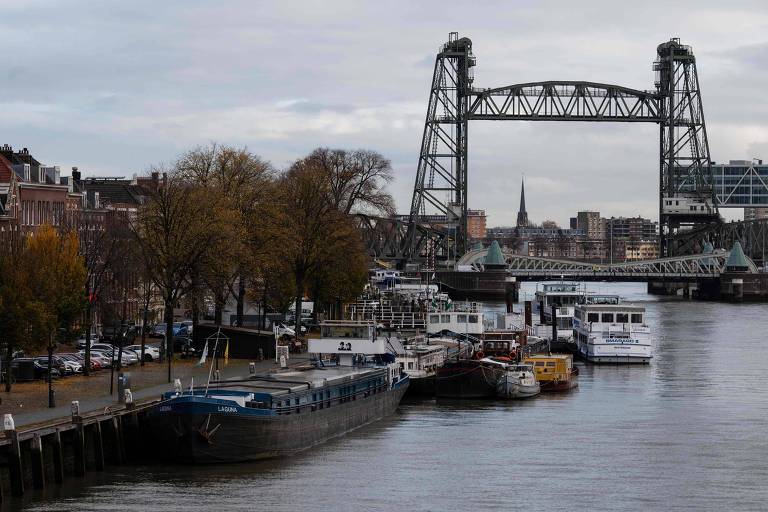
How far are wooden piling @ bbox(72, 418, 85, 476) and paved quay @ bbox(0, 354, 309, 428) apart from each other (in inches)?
51.7

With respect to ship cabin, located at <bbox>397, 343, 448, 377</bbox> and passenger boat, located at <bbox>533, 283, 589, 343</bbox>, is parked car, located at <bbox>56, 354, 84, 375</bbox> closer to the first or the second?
ship cabin, located at <bbox>397, 343, 448, 377</bbox>

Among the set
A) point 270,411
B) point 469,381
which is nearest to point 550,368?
point 469,381

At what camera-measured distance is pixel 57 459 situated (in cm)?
3869

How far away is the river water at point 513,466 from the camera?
37.9 m

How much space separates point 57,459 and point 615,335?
4490cm

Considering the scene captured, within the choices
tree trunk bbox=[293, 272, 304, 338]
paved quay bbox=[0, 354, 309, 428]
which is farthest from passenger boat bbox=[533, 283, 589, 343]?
paved quay bbox=[0, 354, 309, 428]

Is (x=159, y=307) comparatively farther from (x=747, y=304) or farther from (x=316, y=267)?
(x=747, y=304)

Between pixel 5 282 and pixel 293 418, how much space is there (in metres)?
12.6

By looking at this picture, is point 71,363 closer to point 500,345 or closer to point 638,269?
point 500,345

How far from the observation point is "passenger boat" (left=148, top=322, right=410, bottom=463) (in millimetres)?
41562

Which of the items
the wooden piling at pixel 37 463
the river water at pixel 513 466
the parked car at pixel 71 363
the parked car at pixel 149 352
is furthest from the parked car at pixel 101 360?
the wooden piling at pixel 37 463

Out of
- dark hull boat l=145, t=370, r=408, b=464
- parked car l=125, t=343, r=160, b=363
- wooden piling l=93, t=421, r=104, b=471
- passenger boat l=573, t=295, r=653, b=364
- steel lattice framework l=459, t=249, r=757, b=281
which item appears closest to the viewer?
wooden piling l=93, t=421, r=104, b=471

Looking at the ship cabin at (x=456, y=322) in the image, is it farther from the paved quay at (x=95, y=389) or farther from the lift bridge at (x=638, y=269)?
the lift bridge at (x=638, y=269)

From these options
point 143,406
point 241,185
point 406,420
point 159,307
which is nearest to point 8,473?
point 143,406
